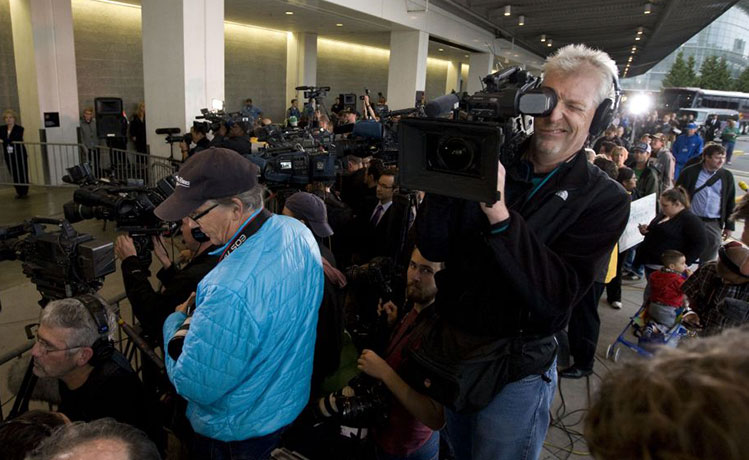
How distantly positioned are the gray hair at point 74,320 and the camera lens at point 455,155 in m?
1.77

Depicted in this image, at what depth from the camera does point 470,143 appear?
1.21 metres

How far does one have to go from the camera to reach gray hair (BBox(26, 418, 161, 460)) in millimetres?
1245

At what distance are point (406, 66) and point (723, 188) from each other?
10.2 metres

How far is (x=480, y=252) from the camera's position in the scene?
141 centimetres

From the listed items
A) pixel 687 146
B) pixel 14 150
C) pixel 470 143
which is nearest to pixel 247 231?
pixel 470 143

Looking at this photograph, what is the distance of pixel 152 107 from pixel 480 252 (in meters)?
7.77

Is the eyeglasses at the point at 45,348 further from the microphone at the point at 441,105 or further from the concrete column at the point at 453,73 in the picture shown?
the concrete column at the point at 453,73

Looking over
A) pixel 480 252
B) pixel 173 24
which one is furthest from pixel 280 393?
pixel 173 24

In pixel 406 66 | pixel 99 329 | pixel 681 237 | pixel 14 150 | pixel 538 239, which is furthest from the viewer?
pixel 406 66

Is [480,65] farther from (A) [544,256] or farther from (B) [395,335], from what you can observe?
(A) [544,256]

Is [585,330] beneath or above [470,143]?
beneath

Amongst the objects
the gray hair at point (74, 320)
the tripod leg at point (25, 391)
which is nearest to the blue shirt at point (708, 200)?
the gray hair at point (74, 320)

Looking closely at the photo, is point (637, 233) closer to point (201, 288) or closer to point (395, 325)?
point (395, 325)

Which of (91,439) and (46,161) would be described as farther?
(46,161)
